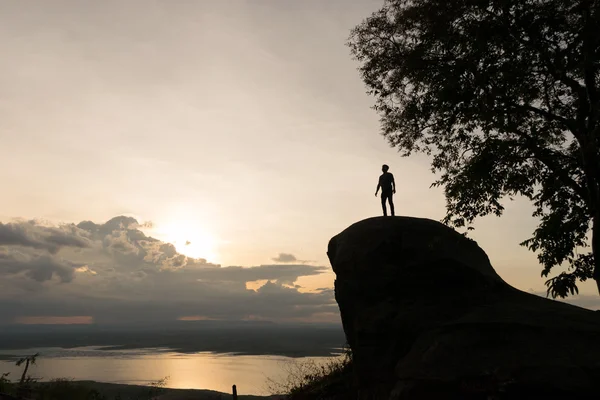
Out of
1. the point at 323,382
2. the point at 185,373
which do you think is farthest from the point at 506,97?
the point at 185,373

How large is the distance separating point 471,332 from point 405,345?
214cm

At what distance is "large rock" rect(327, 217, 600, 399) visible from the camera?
403 inches

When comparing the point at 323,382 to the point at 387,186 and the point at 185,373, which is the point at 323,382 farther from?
the point at 185,373

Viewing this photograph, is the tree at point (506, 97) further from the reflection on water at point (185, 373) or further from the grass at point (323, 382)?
the reflection on water at point (185, 373)

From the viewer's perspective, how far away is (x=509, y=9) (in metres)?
15.4

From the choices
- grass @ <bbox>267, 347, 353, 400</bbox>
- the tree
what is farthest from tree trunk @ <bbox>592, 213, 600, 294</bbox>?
grass @ <bbox>267, 347, 353, 400</bbox>

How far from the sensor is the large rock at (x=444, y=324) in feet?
33.6

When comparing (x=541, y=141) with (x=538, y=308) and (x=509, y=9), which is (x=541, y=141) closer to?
(x=509, y=9)

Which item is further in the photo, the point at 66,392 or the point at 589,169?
the point at 66,392

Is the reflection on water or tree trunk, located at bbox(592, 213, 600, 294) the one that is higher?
tree trunk, located at bbox(592, 213, 600, 294)

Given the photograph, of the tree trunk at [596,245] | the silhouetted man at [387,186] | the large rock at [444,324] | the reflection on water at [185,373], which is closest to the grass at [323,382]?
the large rock at [444,324]

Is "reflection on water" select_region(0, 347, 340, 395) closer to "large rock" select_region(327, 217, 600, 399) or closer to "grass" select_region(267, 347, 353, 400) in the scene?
"grass" select_region(267, 347, 353, 400)

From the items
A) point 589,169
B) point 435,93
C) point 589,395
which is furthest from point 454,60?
point 589,395

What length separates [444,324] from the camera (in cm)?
1241
